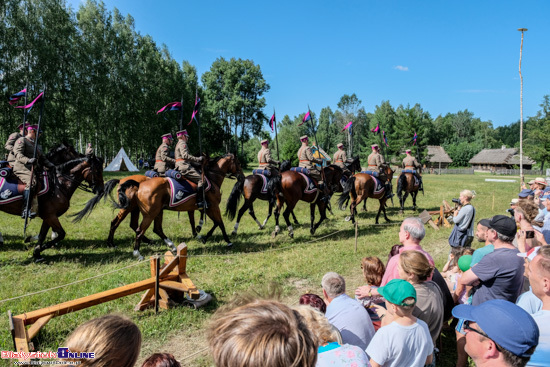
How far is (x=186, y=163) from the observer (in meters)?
7.98

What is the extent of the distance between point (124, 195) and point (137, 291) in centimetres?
361

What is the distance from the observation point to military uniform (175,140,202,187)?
7.85 meters

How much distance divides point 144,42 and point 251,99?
15.6 m

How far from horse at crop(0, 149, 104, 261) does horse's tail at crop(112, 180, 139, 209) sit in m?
1.07

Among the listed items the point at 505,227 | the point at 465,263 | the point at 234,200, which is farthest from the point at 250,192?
the point at 505,227

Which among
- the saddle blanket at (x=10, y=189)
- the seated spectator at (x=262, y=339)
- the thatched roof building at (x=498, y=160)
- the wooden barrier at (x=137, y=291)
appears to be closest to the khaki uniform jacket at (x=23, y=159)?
the saddle blanket at (x=10, y=189)

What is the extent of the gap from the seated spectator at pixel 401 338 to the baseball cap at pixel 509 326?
663 millimetres

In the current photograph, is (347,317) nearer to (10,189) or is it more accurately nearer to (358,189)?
(10,189)

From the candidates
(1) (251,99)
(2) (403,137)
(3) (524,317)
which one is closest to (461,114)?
(2) (403,137)

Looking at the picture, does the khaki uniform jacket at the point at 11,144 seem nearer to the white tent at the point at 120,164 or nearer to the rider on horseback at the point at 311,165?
the rider on horseback at the point at 311,165

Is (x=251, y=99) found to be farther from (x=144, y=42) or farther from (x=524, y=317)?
(x=524, y=317)

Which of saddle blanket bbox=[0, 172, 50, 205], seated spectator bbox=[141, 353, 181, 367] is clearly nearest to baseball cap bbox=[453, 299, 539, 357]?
seated spectator bbox=[141, 353, 181, 367]

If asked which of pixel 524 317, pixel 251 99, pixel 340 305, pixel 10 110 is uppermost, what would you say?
pixel 251 99

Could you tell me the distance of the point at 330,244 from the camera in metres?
8.69
